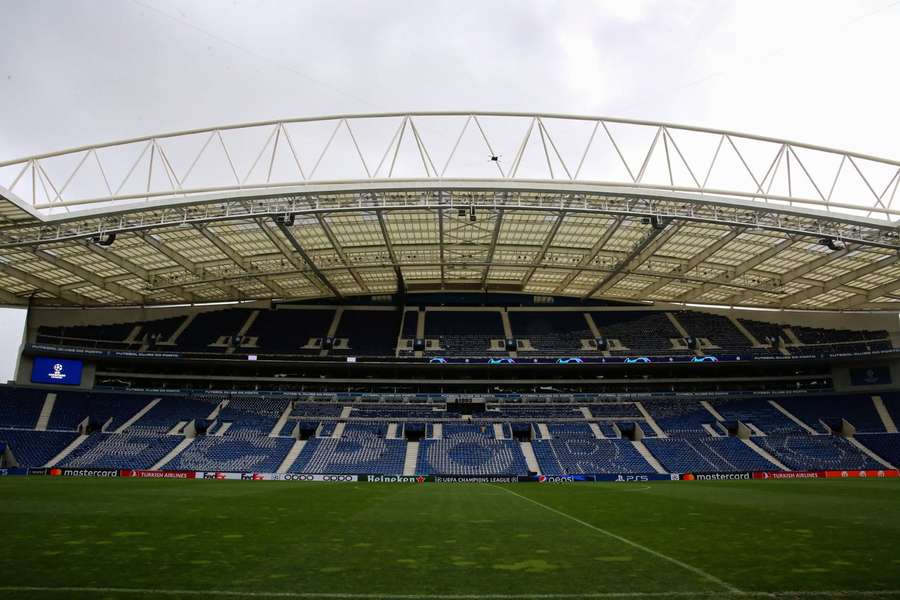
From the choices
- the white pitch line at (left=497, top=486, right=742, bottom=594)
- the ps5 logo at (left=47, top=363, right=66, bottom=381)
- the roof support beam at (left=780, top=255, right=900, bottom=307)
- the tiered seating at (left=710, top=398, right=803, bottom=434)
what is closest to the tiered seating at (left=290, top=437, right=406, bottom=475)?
the ps5 logo at (left=47, top=363, right=66, bottom=381)

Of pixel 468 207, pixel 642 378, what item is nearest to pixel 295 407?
pixel 468 207

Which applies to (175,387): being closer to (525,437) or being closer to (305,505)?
(525,437)

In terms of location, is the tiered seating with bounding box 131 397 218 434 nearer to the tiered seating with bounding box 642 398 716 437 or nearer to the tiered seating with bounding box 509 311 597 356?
the tiered seating with bounding box 509 311 597 356

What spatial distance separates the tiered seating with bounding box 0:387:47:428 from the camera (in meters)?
45.6

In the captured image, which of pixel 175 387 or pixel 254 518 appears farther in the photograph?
pixel 175 387

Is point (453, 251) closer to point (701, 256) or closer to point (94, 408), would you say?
point (701, 256)

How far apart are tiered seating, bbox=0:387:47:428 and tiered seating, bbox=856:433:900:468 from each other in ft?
225

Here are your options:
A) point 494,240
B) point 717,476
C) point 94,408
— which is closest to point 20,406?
point 94,408

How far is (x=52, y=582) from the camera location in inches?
241

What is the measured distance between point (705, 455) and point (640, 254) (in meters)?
17.1

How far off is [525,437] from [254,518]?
1529 inches

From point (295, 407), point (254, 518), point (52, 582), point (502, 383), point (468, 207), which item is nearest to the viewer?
point (52, 582)

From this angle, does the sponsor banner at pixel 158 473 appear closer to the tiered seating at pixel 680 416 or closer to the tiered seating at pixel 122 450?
the tiered seating at pixel 122 450

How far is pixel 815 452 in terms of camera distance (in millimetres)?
45000
